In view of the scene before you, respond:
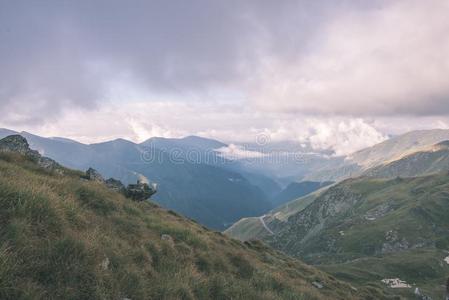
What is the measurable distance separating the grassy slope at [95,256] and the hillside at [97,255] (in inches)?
0.8

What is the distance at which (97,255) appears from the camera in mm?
11102

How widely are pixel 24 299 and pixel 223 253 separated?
1313 cm

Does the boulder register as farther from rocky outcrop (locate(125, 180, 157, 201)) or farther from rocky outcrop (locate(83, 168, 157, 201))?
rocky outcrop (locate(125, 180, 157, 201))

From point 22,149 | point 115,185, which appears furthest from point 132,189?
point 22,149

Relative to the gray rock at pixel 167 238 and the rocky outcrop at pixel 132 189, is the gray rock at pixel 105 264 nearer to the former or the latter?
the gray rock at pixel 167 238

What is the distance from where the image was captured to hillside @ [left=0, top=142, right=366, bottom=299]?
952 cm

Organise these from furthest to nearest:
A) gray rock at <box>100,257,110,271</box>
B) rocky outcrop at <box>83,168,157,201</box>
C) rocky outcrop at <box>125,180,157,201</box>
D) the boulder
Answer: the boulder, rocky outcrop at <box>125,180,157,201</box>, rocky outcrop at <box>83,168,157,201</box>, gray rock at <box>100,257,110,271</box>

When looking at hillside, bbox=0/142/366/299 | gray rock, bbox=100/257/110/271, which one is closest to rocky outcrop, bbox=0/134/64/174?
hillside, bbox=0/142/366/299

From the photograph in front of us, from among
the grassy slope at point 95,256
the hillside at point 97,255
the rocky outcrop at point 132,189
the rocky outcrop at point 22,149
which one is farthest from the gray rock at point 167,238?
the rocky outcrop at point 22,149

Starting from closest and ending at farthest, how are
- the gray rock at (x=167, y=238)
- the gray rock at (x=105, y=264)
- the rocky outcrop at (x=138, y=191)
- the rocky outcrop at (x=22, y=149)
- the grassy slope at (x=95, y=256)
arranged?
the grassy slope at (x=95, y=256) < the gray rock at (x=105, y=264) < the gray rock at (x=167, y=238) < the rocky outcrop at (x=22, y=149) < the rocky outcrop at (x=138, y=191)

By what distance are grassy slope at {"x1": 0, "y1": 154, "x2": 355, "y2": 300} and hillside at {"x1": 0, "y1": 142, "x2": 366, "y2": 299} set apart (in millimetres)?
22

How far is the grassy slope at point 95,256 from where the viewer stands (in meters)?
9.51

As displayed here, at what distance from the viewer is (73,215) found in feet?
43.7

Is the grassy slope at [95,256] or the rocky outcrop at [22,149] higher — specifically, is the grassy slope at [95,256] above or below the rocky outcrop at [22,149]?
below
